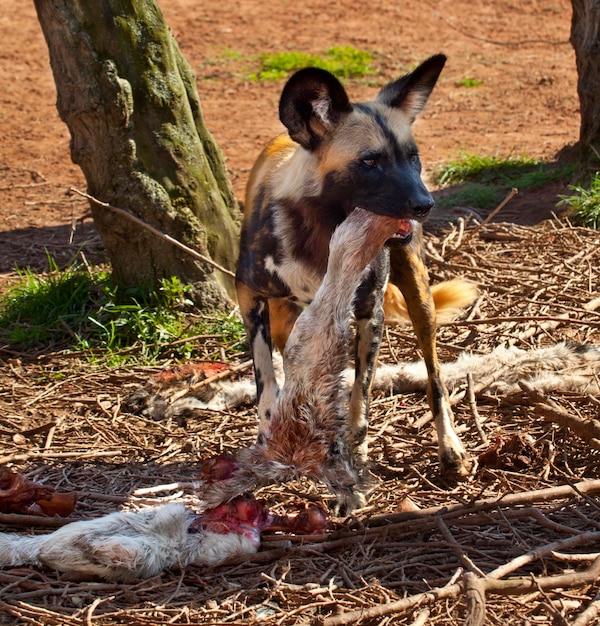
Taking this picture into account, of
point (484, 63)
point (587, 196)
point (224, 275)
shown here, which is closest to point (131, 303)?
point (224, 275)

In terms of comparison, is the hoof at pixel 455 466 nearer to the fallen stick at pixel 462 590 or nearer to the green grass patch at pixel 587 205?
the fallen stick at pixel 462 590

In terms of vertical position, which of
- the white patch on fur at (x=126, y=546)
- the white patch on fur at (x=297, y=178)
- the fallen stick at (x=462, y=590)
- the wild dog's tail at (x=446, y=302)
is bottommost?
the wild dog's tail at (x=446, y=302)

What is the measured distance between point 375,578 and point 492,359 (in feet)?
6.46

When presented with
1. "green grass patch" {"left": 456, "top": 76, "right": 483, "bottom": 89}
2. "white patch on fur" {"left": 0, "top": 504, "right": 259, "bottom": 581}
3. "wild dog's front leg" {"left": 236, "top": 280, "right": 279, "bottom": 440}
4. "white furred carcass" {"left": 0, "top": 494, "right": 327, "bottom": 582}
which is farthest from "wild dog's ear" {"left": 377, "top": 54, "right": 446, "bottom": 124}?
"green grass patch" {"left": 456, "top": 76, "right": 483, "bottom": 89}

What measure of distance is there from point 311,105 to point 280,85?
7890mm

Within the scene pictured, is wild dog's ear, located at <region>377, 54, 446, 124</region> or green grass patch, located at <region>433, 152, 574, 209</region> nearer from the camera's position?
wild dog's ear, located at <region>377, 54, 446, 124</region>

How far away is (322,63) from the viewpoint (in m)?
11.2

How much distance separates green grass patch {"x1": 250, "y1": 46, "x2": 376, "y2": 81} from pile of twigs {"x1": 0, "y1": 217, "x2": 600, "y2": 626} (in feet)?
21.5

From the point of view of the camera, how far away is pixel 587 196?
6.23m

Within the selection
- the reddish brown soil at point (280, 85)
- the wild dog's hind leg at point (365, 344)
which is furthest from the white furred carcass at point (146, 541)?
the reddish brown soil at point (280, 85)

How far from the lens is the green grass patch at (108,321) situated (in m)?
4.85

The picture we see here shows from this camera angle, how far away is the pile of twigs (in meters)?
2.45

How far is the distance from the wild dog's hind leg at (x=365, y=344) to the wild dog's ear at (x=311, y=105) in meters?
0.58

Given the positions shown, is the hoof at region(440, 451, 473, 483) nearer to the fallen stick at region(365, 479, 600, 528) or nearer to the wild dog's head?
the fallen stick at region(365, 479, 600, 528)
